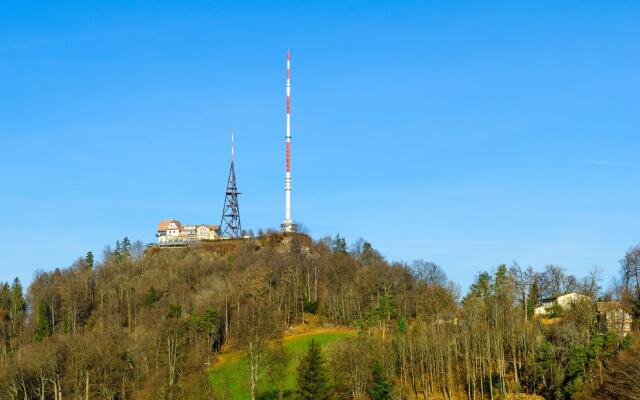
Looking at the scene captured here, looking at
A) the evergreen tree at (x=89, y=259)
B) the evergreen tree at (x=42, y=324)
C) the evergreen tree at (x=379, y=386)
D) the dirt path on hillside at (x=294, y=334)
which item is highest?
the evergreen tree at (x=89, y=259)

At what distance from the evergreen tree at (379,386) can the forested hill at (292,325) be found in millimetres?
373

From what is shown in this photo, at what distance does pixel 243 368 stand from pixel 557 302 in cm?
4256

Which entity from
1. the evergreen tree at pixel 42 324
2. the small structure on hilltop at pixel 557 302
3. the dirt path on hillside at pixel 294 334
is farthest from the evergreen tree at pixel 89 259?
the small structure on hilltop at pixel 557 302

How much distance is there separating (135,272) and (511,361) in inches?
3323

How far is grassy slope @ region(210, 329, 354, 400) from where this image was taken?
88.7m

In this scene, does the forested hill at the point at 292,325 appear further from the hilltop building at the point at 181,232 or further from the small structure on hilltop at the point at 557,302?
the hilltop building at the point at 181,232

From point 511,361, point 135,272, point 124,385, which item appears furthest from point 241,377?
point 135,272

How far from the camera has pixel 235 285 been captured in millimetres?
126312

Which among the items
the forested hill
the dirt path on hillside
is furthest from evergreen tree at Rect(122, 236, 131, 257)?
the dirt path on hillside

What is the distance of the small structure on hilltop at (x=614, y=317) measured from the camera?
90.6 metres

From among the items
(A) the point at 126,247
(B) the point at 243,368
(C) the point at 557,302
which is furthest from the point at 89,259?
(C) the point at 557,302

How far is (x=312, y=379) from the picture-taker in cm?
7531

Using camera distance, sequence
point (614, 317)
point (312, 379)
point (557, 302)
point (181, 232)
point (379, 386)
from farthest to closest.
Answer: point (181, 232) → point (557, 302) → point (614, 317) → point (312, 379) → point (379, 386)

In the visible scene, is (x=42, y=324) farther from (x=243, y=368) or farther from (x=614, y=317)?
(x=614, y=317)
